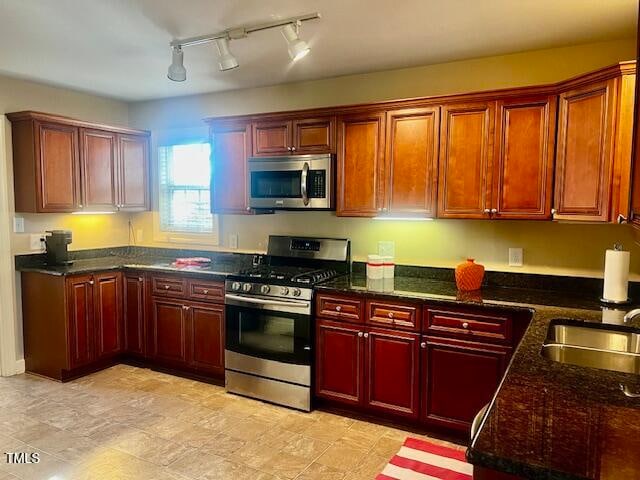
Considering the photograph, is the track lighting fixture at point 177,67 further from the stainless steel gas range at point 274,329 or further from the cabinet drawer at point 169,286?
the cabinet drawer at point 169,286

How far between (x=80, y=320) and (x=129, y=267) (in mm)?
602

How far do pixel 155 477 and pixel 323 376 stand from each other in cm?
126

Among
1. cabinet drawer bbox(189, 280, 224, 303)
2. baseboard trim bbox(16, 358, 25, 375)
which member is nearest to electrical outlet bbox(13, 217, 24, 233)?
baseboard trim bbox(16, 358, 25, 375)

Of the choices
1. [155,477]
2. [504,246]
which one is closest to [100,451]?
[155,477]

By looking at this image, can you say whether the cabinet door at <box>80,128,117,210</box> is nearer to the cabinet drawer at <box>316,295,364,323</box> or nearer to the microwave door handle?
the microwave door handle

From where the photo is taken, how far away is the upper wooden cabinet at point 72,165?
149 inches

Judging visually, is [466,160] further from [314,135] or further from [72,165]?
[72,165]

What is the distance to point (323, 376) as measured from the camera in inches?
128

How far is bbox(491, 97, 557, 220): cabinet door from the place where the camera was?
2791 millimetres

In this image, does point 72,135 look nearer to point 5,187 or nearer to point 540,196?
point 5,187

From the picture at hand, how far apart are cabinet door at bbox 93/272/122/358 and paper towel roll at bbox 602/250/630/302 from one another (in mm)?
3872

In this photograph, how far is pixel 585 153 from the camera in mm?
2600

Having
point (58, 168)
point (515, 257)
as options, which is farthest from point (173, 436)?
point (515, 257)

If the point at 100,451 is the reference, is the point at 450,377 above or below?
above
